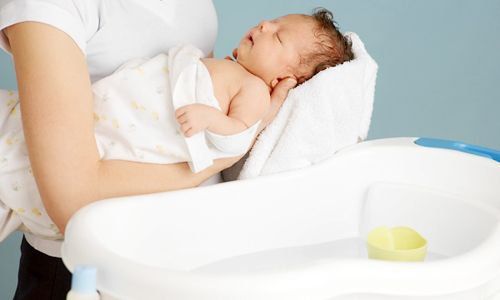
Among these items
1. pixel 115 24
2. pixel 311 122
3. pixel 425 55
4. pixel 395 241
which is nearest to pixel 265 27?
pixel 311 122

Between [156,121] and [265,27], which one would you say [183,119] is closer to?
[156,121]

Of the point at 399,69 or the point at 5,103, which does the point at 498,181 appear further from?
the point at 399,69

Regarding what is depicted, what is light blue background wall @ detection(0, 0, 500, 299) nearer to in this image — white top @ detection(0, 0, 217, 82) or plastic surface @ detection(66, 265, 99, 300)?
white top @ detection(0, 0, 217, 82)

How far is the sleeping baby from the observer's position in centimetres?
130

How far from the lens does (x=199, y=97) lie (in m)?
1.32

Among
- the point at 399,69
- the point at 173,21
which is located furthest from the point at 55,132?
the point at 399,69

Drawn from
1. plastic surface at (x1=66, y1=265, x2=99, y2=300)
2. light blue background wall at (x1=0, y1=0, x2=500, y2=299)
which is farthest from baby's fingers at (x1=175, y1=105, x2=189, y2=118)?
light blue background wall at (x1=0, y1=0, x2=500, y2=299)

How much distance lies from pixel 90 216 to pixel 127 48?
33cm

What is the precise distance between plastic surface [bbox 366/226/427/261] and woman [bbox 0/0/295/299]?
244 mm

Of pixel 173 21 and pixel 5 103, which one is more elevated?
pixel 173 21

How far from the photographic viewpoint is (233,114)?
1.35 meters

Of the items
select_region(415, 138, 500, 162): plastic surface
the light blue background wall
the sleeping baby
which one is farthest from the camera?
the light blue background wall

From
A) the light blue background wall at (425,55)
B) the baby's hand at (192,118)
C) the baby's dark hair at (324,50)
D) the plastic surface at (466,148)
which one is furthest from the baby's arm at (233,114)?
the light blue background wall at (425,55)

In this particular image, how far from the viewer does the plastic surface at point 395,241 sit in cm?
129
